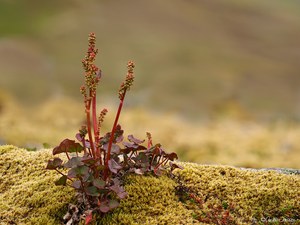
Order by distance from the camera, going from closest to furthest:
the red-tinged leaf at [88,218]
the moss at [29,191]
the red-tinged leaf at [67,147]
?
A: 1. the red-tinged leaf at [88,218]
2. the red-tinged leaf at [67,147]
3. the moss at [29,191]

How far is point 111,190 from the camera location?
3.08m

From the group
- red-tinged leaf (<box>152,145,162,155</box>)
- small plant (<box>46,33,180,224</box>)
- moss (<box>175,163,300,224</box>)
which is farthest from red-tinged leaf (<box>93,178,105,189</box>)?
moss (<box>175,163,300,224</box>)

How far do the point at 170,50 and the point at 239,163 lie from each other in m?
14.2

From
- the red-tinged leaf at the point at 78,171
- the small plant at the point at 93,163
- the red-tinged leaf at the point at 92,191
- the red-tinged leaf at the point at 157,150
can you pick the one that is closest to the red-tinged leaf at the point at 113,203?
the small plant at the point at 93,163

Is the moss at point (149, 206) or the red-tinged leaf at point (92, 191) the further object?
the moss at point (149, 206)

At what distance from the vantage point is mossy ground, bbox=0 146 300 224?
329 cm

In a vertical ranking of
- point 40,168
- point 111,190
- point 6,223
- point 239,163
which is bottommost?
point 6,223

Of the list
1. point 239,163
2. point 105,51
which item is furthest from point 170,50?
point 239,163

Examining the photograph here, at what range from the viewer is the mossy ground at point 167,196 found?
329 cm

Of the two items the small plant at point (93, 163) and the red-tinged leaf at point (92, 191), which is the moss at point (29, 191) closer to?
the small plant at point (93, 163)

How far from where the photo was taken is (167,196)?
349 centimetres

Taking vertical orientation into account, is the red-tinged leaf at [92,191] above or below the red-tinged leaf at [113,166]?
below

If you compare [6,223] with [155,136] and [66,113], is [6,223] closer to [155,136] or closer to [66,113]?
[155,136]

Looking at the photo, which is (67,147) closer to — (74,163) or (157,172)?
(74,163)
